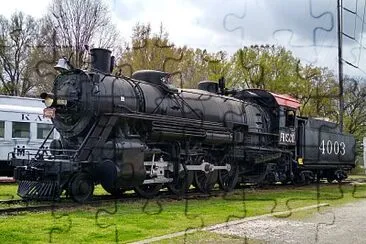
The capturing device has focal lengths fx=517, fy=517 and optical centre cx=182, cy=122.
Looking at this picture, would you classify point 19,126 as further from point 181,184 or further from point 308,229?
point 308,229

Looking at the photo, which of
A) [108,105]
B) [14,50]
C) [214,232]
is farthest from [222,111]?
[214,232]

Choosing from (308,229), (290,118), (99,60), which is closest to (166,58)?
(99,60)

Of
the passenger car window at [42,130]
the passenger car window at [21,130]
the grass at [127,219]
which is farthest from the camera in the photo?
the passenger car window at [42,130]

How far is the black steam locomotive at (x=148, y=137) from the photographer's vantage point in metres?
13.3

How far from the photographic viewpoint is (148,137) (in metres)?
15.1

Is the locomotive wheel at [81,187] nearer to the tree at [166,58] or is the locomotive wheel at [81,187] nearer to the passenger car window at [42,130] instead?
the tree at [166,58]

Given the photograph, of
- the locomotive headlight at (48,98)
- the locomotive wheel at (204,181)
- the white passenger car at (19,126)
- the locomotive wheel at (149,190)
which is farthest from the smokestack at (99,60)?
the white passenger car at (19,126)

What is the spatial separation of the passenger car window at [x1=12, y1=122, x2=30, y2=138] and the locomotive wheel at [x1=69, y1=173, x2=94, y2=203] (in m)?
9.94

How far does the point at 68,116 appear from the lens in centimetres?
1431

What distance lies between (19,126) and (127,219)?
13190mm

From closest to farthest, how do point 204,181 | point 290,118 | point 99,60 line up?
1. point 99,60
2. point 204,181
3. point 290,118

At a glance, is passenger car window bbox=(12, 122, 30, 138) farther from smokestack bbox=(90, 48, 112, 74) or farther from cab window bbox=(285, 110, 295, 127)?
cab window bbox=(285, 110, 295, 127)

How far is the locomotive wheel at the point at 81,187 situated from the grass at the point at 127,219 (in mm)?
560

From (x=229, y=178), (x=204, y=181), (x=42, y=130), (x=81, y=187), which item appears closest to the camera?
(x=81, y=187)
